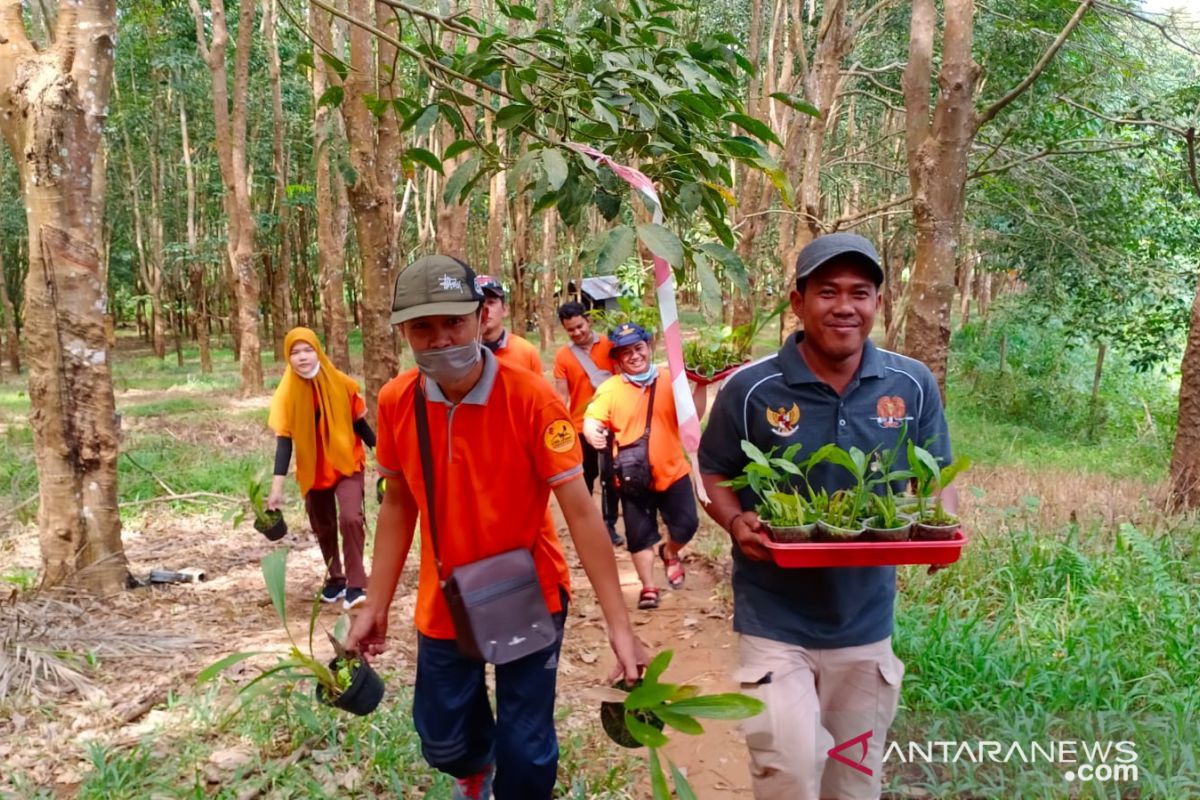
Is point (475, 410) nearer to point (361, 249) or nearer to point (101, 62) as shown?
point (101, 62)

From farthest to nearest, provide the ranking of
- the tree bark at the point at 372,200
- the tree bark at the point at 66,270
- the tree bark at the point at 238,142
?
the tree bark at the point at 238,142, the tree bark at the point at 372,200, the tree bark at the point at 66,270

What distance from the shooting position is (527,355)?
5.61 meters

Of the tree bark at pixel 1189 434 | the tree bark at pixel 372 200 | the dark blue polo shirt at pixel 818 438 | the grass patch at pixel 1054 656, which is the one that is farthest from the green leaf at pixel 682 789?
the tree bark at pixel 372 200

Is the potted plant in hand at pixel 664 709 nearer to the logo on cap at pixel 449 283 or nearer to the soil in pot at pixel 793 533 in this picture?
the soil in pot at pixel 793 533

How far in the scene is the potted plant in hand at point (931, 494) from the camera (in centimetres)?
227

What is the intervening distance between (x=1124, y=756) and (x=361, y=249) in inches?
255

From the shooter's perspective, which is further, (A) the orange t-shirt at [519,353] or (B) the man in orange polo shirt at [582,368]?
(B) the man in orange polo shirt at [582,368]

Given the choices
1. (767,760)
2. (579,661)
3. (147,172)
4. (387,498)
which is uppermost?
(147,172)

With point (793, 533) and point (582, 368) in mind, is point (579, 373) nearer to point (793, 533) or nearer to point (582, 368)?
point (582, 368)

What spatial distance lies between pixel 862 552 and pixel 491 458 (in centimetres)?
104

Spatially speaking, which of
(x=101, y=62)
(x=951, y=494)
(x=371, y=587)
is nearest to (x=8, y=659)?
(x=371, y=587)

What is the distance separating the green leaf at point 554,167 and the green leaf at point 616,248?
0.54ft

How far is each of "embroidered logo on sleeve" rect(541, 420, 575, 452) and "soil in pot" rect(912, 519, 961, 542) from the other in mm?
956

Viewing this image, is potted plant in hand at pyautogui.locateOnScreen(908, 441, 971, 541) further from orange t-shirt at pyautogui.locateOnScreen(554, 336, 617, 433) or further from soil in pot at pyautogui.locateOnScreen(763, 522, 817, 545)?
orange t-shirt at pyautogui.locateOnScreen(554, 336, 617, 433)
